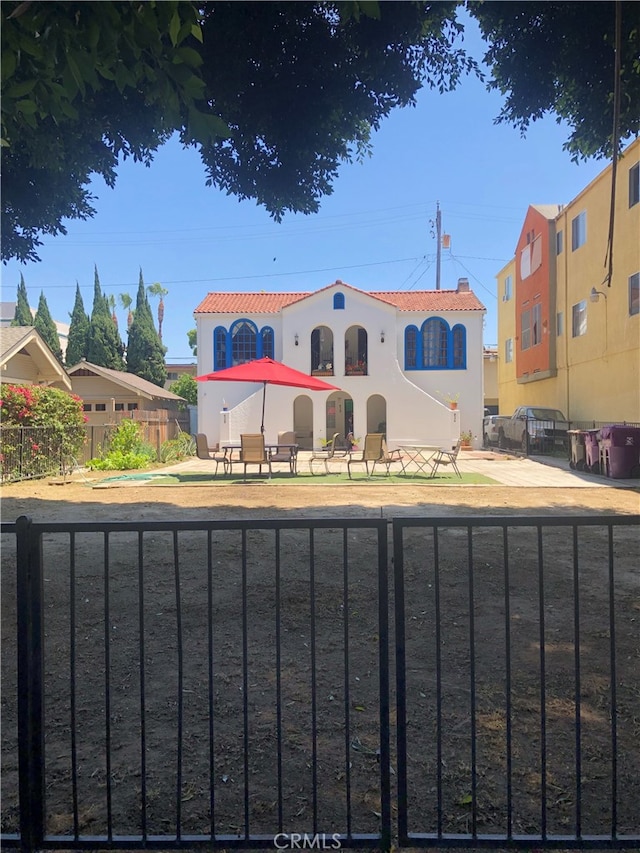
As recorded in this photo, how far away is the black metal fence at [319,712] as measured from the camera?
216 cm

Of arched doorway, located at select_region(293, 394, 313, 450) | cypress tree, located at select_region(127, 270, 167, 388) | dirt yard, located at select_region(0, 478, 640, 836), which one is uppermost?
cypress tree, located at select_region(127, 270, 167, 388)

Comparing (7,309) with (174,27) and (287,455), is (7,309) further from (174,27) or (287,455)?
(174,27)

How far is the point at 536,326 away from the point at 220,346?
14711mm

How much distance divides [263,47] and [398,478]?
10003mm

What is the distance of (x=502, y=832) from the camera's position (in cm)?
215

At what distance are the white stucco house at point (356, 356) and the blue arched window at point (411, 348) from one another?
48 mm

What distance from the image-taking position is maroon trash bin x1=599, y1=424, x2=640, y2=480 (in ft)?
44.0

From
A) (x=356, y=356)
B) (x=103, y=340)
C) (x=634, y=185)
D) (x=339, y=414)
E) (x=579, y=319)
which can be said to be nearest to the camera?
(x=634, y=185)

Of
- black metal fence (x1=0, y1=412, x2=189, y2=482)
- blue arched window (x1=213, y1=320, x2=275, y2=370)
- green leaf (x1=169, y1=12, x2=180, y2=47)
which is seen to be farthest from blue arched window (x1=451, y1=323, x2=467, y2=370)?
green leaf (x1=169, y1=12, x2=180, y2=47)

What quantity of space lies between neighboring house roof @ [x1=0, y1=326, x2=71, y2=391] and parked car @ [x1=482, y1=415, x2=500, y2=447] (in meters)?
18.2

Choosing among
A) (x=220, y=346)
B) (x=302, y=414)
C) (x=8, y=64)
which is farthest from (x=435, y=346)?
(x=8, y=64)

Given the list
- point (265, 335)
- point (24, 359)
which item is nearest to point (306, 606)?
point (24, 359)

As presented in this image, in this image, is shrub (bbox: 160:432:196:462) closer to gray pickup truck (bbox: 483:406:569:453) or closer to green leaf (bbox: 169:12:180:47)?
gray pickup truck (bbox: 483:406:569:453)

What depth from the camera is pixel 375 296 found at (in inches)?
1028
